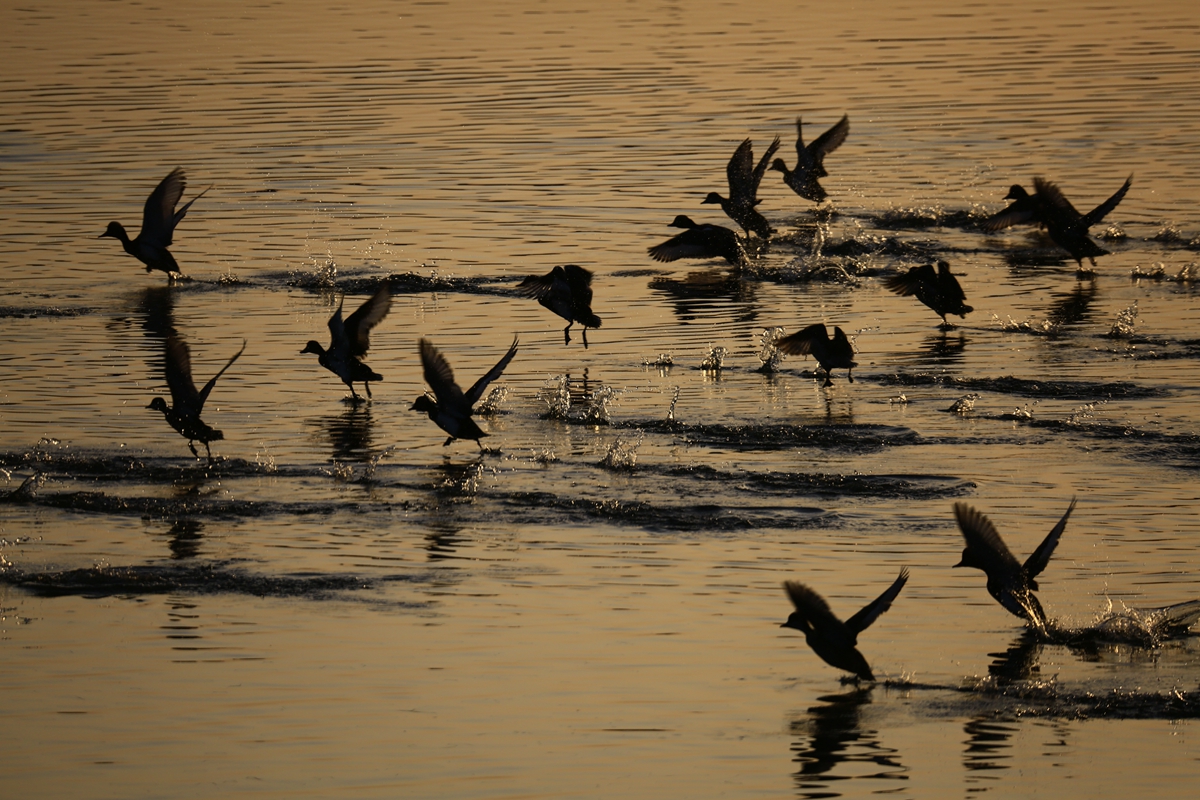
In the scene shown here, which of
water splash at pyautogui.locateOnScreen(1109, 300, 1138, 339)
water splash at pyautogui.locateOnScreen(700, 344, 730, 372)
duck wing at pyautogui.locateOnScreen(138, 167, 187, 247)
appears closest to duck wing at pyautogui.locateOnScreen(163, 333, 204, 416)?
water splash at pyautogui.locateOnScreen(700, 344, 730, 372)

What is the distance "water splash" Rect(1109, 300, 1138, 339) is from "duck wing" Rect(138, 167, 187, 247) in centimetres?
944

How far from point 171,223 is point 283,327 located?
2.53 meters

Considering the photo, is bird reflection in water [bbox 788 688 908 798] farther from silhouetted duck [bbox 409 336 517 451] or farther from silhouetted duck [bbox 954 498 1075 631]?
silhouetted duck [bbox 409 336 517 451]

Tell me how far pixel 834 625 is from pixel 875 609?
0.66 feet

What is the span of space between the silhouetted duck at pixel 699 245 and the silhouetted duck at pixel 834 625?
11.0 meters

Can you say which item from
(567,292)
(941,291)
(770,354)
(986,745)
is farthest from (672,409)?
(986,745)

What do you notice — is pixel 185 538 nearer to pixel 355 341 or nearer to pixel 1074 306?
pixel 355 341

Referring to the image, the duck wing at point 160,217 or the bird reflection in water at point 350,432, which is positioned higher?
the duck wing at point 160,217

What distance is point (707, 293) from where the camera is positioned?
19328 mm

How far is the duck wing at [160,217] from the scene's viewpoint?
19.1m

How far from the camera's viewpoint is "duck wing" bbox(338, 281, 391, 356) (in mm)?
14117

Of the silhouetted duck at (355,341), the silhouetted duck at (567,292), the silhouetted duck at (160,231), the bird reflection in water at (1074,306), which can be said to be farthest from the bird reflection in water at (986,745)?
the silhouetted duck at (160,231)

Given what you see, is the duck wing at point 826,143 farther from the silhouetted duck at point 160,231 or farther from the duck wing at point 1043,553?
the duck wing at point 1043,553

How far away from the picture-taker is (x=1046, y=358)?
15.6 metres
